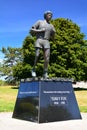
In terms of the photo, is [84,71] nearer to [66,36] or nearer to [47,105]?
[66,36]

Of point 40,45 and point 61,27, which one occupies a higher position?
point 40,45

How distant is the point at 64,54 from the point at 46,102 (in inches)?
1352

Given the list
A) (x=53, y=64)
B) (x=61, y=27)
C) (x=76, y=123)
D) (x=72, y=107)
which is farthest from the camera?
(x=61, y=27)

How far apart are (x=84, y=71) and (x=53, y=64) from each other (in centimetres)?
470

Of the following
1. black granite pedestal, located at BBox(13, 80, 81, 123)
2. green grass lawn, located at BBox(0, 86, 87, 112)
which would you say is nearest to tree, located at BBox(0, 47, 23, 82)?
green grass lawn, located at BBox(0, 86, 87, 112)

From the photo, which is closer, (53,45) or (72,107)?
(72,107)

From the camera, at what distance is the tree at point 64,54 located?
46.2m

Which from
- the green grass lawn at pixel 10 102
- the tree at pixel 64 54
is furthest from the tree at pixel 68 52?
the green grass lawn at pixel 10 102

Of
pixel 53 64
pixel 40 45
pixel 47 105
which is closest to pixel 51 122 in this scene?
pixel 47 105

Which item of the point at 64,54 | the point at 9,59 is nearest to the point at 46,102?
the point at 64,54

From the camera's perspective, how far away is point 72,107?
1394 cm

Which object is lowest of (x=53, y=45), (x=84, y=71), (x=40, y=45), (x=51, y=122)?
(x=84, y=71)

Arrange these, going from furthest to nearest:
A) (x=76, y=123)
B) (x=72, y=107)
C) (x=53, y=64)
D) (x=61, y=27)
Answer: (x=61, y=27)
(x=53, y=64)
(x=72, y=107)
(x=76, y=123)

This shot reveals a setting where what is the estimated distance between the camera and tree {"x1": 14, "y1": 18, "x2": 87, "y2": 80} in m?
46.2
